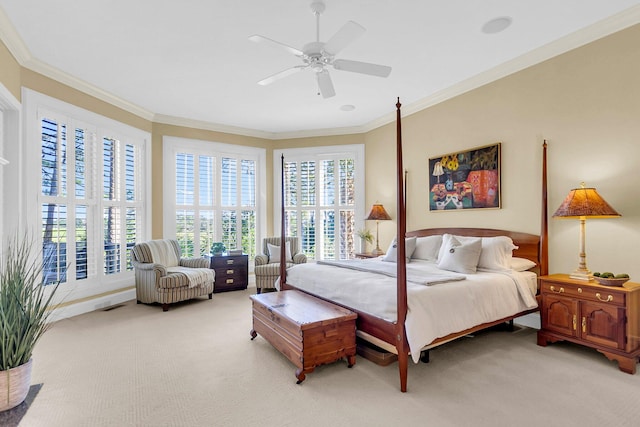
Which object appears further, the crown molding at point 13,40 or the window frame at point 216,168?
the window frame at point 216,168

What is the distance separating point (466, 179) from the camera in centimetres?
448

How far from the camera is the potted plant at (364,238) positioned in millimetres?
5956

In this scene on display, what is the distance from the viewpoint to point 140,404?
7.36 ft

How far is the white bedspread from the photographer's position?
252 centimetres

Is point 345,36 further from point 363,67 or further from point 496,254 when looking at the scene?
point 496,254

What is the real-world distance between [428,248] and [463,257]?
89 cm

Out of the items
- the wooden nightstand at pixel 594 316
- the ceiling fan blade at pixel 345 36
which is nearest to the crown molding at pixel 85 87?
the ceiling fan blade at pixel 345 36

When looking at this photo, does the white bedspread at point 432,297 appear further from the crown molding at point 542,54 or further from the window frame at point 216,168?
the window frame at point 216,168

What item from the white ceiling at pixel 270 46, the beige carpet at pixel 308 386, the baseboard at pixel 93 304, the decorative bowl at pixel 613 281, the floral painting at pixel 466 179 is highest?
the white ceiling at pixel 270 46

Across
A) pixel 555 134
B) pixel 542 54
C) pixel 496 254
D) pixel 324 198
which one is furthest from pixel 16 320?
pixel 324 198

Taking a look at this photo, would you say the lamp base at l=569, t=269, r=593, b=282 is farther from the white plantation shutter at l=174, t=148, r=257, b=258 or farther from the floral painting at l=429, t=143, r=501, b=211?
the white plantation shutter at l=174, t=148, r=257, b=258

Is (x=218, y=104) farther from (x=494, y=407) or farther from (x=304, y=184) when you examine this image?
(x=494, y=407)

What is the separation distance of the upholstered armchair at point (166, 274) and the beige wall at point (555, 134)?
211 centimetres

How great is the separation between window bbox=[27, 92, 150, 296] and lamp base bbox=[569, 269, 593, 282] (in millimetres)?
5605
